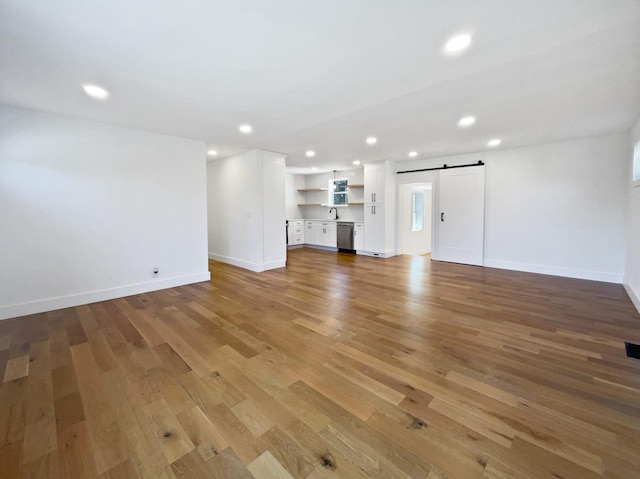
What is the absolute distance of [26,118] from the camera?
3.18 meters

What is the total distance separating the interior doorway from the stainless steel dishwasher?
4.39ft

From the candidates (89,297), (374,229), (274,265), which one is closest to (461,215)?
(374,229)

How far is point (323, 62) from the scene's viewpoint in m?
2.18

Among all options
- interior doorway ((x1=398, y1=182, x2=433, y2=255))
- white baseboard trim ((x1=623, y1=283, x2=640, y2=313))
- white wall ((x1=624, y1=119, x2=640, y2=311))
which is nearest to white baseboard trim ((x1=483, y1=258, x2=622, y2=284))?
white wall ((x1=624, y1=119, x2=640, y2=311))

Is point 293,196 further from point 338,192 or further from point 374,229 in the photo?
point 374,229

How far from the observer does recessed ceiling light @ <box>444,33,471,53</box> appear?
6.15ft

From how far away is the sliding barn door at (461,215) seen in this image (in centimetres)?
579

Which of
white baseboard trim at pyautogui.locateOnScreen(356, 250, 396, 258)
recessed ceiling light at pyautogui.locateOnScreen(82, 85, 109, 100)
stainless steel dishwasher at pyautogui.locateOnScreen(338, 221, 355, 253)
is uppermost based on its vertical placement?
recessed ceiling light at pyautogui.locateOnScreen(82, 85, 109, 100)

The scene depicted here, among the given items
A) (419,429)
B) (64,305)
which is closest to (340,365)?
(419,429)

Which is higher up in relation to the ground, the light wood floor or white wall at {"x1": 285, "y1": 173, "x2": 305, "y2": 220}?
white wall at {"x1": 285, "y1": 173, "x2": 305, "y2": 220}

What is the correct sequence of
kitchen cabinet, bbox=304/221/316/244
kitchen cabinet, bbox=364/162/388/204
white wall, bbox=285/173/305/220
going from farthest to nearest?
white wall, bbox=285/173/305/220 < kitchen cabinet, bbox=304/221/316/244 < kitchen cabinet, bbox=364/162/388/204

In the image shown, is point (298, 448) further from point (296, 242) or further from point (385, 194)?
point (296, 242)

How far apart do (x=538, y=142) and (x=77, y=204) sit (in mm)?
7332

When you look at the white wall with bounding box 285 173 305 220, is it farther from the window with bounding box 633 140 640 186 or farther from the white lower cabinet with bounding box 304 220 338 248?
the window with bounding box 633 140 640 186
